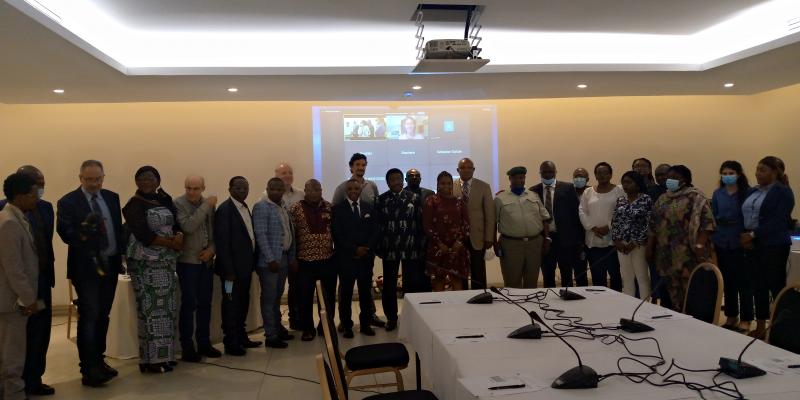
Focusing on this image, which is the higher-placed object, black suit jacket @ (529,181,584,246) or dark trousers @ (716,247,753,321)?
black suit jacket @ (529,181,584,246)

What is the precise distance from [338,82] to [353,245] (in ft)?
6.08

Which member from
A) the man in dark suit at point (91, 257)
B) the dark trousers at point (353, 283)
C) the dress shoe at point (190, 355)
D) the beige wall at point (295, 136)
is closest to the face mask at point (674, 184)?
the dark trousers at point (353, 283)

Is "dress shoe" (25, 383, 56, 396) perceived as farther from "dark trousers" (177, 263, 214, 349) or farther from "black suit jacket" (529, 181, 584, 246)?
"black suit jacket" (529, 181, 584, 246)

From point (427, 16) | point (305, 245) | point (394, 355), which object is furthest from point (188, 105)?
point (394, 355)

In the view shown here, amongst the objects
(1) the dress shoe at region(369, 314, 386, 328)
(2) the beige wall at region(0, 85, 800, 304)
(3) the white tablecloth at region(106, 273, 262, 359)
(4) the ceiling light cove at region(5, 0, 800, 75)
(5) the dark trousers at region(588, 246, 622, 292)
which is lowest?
(1) the dress shoe at region(369, 314, 386, 328)

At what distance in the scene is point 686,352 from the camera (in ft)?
6.61

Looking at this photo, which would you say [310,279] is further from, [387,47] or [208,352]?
[387,47]

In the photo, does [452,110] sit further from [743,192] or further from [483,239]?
[743,192]

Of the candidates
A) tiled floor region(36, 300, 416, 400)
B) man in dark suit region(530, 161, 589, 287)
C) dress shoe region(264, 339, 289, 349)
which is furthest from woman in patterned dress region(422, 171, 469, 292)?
dress shoe region(264, 339, 289, 349)

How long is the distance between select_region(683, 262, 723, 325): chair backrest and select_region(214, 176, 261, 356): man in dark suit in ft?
11.4

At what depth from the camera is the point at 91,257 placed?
3.79 meters

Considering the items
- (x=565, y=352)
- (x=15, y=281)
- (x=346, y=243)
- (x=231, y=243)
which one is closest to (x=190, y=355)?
(x=231, y=243)

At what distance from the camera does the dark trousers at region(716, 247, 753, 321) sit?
4.75 meters

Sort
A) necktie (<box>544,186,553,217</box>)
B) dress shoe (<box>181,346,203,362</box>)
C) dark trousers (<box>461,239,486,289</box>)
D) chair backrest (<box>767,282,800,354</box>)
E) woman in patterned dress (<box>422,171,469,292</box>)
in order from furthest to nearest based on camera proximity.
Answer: necktie (<box>544,186,553,217</box>) < dark trousers (<box>461,239,486,289</box>) < woman in patterned dress (<box>422,171,469,292</box>) < dress shoe (<box>181,346,203,362</box>) < chair backrest (<box>767,282,800,354</box>)
